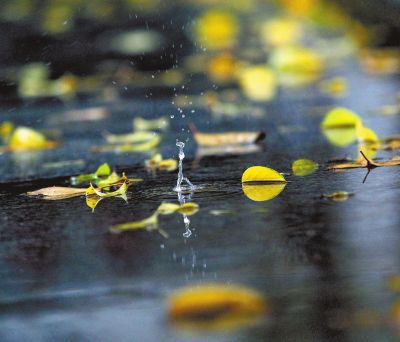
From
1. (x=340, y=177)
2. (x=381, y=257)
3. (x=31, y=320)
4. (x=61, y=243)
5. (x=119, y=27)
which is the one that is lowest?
(x=31, y=320)

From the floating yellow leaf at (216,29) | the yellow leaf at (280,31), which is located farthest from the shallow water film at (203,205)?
the floating yellow leaf at (216,29)

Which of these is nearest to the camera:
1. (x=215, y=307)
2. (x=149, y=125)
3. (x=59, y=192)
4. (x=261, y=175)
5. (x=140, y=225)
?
(x=215, y=307)

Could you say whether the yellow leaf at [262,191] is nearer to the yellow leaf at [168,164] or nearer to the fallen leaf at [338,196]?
the fallen leaf at [338,196]

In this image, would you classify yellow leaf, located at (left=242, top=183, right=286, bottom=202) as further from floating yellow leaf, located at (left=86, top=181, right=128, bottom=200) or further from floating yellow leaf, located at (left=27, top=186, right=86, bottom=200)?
floating yellow leaf, located at (left=27, top=186, right=86, bottom=200)

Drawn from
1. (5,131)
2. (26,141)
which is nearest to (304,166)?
(26,141)

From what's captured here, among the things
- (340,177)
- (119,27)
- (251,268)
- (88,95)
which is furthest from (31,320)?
(119,27)

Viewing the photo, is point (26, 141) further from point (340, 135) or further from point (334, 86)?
point (334, 86)

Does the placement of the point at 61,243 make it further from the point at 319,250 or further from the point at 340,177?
the point at 340,177

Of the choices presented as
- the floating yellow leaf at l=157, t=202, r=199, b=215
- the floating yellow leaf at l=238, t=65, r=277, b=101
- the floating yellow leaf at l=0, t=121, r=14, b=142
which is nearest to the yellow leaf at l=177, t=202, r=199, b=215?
the floating yellow leaf at l=157, t=202, r=199, b=215
